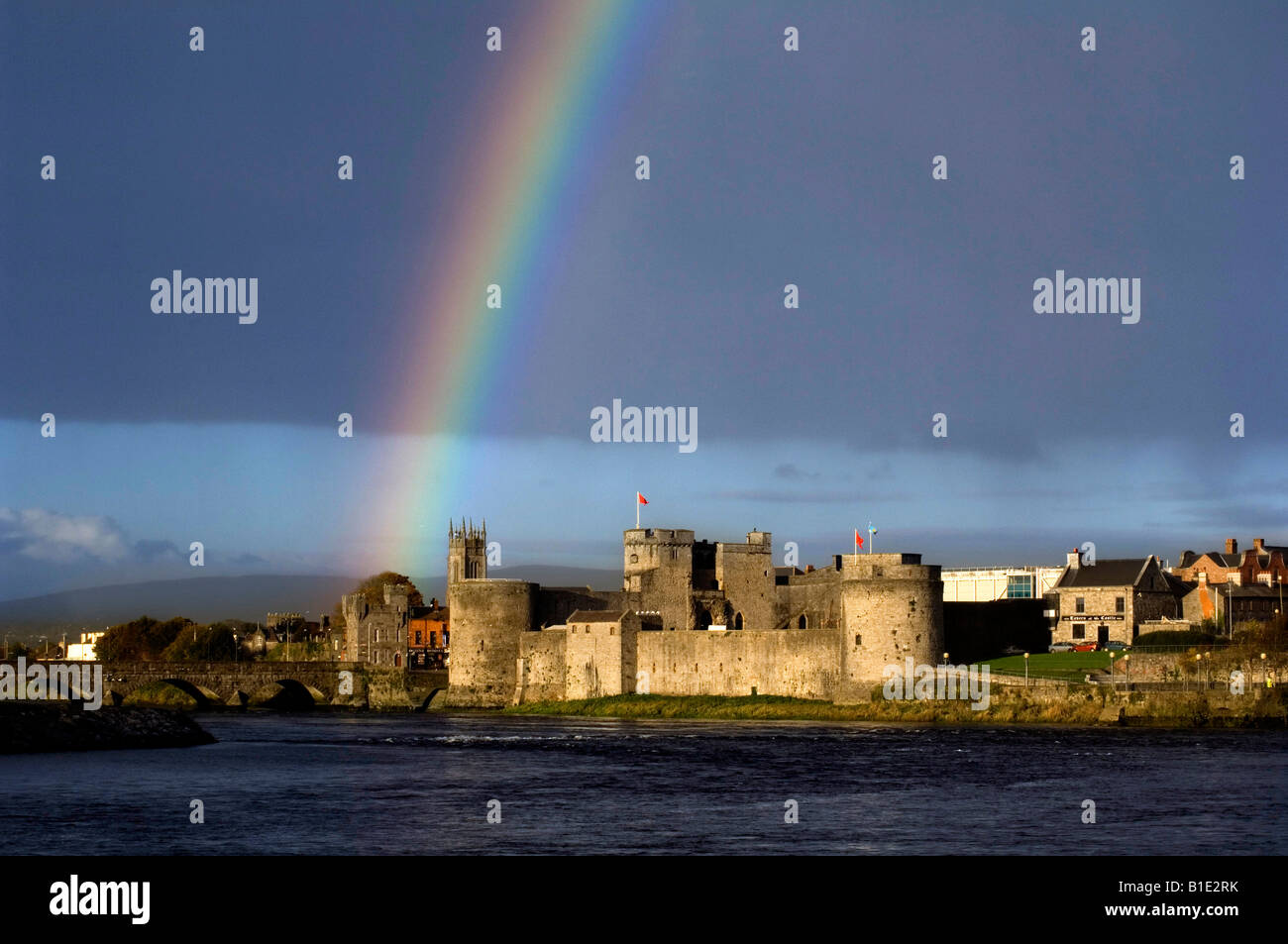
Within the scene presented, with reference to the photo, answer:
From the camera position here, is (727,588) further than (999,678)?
Yes

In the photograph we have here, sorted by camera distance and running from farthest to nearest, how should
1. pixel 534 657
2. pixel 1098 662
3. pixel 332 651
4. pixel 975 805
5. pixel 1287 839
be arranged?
pixel 332 651 → pixel 534 657 → pixel 1098 662 → pixel 975 805 → pixel 1287 839

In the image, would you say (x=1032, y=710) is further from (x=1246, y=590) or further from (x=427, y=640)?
(x=427, y=640)

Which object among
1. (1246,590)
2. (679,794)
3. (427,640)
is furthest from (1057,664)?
(427,640)

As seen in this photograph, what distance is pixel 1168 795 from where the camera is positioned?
38.9 meters

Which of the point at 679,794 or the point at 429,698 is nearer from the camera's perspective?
the point at 679,794

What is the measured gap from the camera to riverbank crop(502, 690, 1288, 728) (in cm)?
6319

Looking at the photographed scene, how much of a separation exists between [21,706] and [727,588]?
132 ft

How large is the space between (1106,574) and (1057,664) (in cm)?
1629

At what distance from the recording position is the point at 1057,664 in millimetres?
75188

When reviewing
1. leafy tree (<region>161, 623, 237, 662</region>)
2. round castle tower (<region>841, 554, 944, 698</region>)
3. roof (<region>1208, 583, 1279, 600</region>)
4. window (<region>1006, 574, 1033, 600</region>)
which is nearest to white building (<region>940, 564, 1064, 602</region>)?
window (<region>1006, 574, 1033, 600</region>)

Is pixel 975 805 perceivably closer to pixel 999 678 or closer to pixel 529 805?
pixel 529 805

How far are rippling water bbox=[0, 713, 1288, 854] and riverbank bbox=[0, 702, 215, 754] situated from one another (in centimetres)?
265
